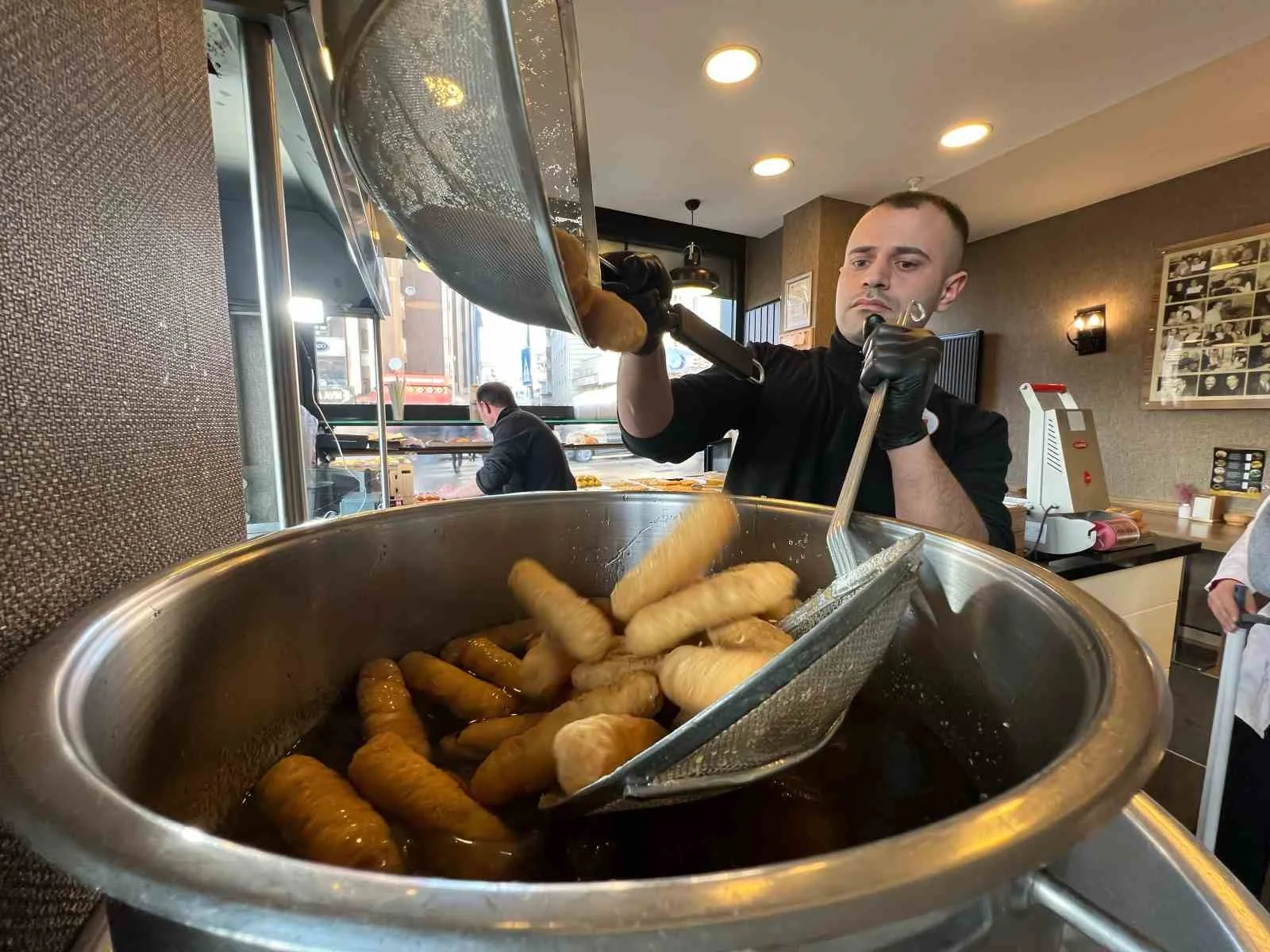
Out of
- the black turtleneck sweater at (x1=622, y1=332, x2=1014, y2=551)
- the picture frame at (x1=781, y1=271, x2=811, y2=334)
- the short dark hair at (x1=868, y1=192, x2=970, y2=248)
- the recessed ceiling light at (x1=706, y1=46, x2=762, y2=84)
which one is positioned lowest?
the black turtleneck sweater at (x1=622, y1=332, x2=1014, y2=551)

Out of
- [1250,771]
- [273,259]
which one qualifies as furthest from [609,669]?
[1250,771]

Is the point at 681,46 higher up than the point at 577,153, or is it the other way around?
the point at 681,46

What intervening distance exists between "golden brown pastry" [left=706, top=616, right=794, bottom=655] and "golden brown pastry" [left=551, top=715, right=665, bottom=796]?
0.36ft

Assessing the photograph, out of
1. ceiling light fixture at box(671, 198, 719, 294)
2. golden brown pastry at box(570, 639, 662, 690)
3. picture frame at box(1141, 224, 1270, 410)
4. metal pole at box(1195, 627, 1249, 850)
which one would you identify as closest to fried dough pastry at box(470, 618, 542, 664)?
golden brown pastry at box(570, 639, 662, 690)

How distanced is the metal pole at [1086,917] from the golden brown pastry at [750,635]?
0.20 metres

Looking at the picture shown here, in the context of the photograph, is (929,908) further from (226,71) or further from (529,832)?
(226,71)

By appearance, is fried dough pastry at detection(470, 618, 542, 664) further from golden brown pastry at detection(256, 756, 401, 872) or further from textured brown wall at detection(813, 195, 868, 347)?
textured brown wall at detection(813, 195, 868, 347)

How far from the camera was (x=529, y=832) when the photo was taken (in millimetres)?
327

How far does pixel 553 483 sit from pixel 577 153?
178 cm

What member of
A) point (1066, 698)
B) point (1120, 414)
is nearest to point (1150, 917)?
point (1066, 698)

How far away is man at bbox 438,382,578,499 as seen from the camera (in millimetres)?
2143

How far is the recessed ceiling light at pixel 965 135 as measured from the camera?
222cm

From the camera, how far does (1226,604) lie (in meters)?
1.21

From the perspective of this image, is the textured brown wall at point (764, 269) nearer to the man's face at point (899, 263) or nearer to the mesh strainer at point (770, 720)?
the man's face at point (899, 263)
